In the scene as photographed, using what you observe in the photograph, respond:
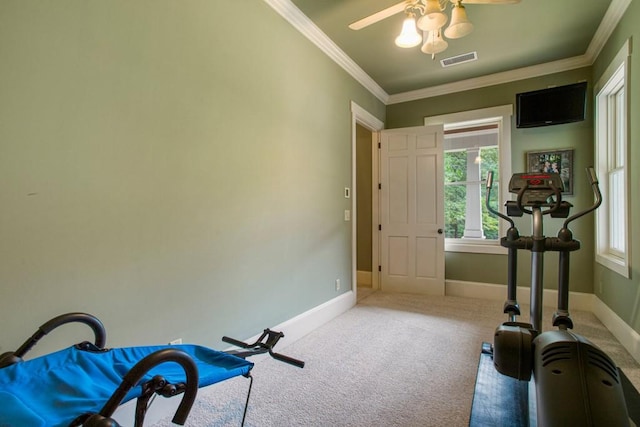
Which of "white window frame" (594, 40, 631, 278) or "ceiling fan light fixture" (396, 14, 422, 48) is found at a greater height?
"ceiling fan light fixture" (396, 14, 422, 48)

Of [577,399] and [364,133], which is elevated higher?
[364,133]

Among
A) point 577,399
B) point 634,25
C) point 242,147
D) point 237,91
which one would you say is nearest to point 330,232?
point 242,147

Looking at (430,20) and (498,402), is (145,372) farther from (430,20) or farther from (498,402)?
(430,20)

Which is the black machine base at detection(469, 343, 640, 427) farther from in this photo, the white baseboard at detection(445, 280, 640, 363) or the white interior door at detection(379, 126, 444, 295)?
the white interior door at detection(379, 126, 444, 295)

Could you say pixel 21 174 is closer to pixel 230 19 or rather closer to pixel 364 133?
pixel 230 19

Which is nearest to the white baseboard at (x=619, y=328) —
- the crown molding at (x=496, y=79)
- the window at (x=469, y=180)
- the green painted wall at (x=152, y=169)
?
the window at (x=469, y=180)

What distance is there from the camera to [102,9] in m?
1.52

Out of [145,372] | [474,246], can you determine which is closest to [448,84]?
[474,246]

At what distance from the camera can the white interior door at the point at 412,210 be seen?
4305 millimetres

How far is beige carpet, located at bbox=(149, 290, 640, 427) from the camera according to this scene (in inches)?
67.7

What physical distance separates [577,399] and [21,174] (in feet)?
7.41

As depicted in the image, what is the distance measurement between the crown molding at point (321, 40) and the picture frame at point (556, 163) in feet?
7.30

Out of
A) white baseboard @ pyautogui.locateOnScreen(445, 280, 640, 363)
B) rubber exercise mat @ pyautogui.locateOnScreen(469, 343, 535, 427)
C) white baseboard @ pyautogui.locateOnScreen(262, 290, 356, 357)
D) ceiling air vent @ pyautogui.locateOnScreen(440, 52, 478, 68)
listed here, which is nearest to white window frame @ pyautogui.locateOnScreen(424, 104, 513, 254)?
white baseboard @ pyautogui.locateOnScreen(445, 280, 640, 363)

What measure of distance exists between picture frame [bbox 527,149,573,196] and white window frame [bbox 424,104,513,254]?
0.87ft
